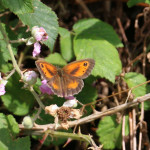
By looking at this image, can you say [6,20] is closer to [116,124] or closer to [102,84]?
[102,84]

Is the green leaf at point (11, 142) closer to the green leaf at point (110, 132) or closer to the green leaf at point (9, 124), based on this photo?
the green leaf at point (9, 124)

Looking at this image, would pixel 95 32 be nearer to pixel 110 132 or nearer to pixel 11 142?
pixel 110 132

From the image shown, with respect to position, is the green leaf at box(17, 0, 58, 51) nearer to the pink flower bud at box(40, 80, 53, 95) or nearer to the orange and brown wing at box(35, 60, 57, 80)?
the orange and brown wing at box(35, 60, 57, 80)

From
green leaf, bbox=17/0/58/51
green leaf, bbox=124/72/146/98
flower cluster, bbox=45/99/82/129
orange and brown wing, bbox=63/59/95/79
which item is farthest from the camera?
green leaf, bbox=124/72/146/98

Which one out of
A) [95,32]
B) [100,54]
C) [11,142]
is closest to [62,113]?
[11,142]

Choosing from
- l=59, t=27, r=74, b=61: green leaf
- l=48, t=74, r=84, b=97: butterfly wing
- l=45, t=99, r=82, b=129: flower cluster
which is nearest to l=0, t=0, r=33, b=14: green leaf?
l=48, t=74, r=84, b=97: butterfly wing

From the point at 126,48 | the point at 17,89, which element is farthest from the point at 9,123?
the point at 126,48
